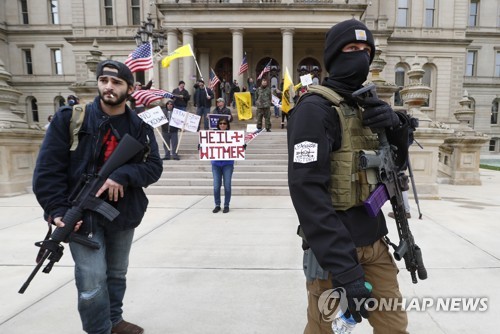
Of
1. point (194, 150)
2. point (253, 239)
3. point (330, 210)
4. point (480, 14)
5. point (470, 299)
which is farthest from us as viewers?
point (480, 14)

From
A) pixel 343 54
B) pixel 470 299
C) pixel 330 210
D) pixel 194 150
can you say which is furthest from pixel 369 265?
pixel 194 150

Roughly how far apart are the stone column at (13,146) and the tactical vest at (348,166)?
31.1 feet

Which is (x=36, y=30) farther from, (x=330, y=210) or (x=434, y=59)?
(x=330, y=210)

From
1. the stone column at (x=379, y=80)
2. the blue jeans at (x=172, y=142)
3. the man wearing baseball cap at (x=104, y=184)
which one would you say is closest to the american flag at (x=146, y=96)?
the blue jeans at (x=172, y=142)

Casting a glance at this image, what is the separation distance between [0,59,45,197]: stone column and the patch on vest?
30.9 ft

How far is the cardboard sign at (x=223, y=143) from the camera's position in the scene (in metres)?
7.61

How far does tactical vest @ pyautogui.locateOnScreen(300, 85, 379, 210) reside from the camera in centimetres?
173

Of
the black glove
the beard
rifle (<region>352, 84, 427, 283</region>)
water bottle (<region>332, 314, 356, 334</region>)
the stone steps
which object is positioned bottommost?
the stone steps

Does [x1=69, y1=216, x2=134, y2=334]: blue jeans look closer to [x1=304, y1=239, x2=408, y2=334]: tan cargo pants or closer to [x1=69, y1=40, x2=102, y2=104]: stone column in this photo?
[x1=304, y1=239, x2=408, y2=334]: tan cargo pants

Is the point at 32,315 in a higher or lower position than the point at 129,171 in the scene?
lower

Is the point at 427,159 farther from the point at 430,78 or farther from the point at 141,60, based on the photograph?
the point at 430,78

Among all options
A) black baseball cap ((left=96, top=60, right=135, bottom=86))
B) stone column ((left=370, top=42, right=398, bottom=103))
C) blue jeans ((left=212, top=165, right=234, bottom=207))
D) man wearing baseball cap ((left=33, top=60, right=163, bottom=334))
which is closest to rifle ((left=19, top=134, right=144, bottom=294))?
man wearing baseball cap ((left=33, top=60, right=163, bottom=334))

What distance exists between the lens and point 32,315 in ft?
9.68

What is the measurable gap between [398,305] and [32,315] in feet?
9.92
